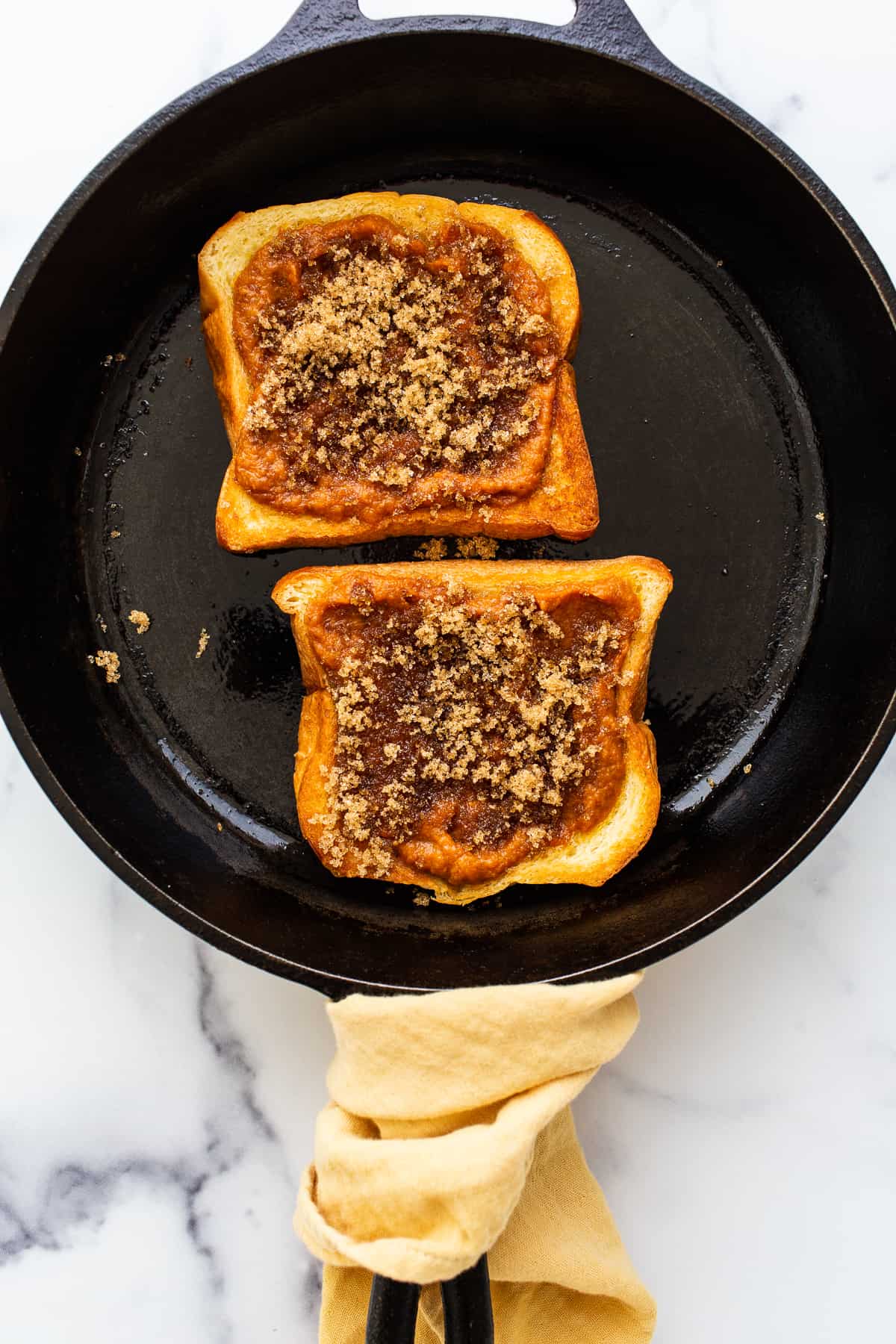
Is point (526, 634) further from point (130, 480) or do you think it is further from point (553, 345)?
point (130, 480)

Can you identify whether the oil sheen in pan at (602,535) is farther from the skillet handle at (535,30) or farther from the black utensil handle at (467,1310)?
the black utensil handle at (467,1310)

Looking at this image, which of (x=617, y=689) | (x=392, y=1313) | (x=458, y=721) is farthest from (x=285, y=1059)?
(x=617, y=689)

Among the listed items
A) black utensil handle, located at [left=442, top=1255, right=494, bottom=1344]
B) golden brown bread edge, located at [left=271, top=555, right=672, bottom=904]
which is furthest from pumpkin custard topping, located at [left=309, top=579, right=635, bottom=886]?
black utensil handle, located at [left=442, top=1255, right=494, bottom=1344]

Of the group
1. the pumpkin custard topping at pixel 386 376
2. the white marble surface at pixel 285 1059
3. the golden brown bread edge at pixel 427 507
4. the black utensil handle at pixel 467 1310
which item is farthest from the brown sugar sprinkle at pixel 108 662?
the black utensil handle at pixel 467 1310

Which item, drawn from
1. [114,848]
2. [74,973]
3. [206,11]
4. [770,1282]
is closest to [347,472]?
[114,848]

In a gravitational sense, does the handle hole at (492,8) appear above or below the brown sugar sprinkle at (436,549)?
above

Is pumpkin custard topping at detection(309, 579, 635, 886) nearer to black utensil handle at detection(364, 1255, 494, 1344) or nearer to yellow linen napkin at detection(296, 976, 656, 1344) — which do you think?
yellow linen napkin at detection(296, 976, 656, 1344)

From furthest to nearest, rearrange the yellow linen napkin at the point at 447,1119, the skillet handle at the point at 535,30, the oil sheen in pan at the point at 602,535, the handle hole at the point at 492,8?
the oil sheen in pan at the point at 602,535, the handle hole at the point at 492,8, the skillet handle at the point at 535,30, the yellow linen napkin at the point at 447,1119
